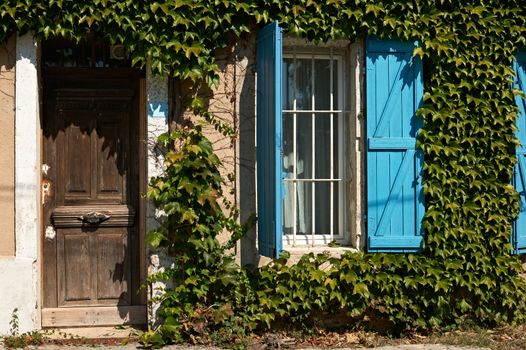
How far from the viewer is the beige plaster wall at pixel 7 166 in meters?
5.92

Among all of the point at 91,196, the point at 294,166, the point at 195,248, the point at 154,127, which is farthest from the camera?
the point at 294,166

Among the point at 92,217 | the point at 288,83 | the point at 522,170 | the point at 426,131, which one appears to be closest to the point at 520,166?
the point at 522,170

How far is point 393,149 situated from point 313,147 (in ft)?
2.51

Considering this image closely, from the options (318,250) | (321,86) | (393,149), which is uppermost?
(321,86)

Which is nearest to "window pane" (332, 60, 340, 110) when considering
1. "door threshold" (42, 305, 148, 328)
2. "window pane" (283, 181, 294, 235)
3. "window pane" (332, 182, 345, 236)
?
"window pane" (332, 182, 345, 236)

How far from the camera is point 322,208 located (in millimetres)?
6559

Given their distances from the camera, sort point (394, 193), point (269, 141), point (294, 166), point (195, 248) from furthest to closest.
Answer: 1. point (294, 166)
2. point (394, 193)
3. point (195, 248)
4. point (269, 141)

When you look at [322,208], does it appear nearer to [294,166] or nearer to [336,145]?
[294,166]

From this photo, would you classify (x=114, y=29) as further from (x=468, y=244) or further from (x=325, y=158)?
(x=468, y=244)

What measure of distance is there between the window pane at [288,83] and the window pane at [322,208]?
0.83 m

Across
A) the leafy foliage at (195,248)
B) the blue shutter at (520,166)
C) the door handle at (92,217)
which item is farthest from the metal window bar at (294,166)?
the blue shutter at (520,166)

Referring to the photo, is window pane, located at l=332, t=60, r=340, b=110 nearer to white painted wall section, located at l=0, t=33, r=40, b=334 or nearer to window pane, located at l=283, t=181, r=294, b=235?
window pane, located at l=283, t=181, r=294, b=235

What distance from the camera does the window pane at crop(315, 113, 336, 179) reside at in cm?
655

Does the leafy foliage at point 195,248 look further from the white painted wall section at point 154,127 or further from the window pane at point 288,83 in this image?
the window pane at point 288,83
